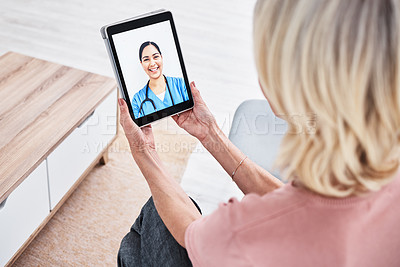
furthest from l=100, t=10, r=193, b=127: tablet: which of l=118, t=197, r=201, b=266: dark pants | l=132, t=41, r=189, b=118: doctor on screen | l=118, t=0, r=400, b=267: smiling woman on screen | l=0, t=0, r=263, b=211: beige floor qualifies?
l=0, t=0, r=263, b=211: beige floor

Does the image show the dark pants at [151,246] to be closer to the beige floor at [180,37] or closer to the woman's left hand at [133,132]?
the woman's left hand at [133,132]

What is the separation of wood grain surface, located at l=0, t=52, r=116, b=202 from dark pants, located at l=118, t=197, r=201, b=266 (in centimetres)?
37

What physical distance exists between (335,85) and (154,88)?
2.27ft

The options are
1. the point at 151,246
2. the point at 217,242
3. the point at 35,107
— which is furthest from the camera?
the point at 35,107

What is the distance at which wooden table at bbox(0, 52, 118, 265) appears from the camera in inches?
49.2

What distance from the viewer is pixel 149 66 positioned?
118 cm

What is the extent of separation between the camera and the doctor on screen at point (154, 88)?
1164 millimetres

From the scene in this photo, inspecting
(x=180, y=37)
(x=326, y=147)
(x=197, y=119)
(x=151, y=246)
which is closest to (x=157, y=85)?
(x=197, y=119)

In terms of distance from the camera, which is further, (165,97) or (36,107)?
(36,107)

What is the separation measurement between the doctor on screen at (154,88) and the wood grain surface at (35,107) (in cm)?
34

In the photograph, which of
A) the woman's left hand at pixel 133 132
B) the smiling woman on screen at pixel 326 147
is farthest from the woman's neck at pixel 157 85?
the smiling woman on screen at pixel 326 147

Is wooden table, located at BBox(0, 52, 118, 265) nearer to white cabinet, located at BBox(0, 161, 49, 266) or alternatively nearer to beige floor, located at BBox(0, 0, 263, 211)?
white cabinet, located at BBox(0, 161, 49, 266)

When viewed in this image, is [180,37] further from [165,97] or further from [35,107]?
[165,97]

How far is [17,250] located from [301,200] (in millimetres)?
973
